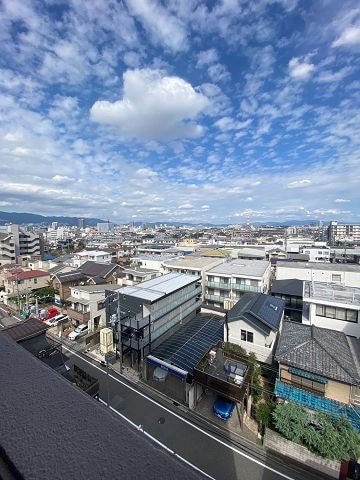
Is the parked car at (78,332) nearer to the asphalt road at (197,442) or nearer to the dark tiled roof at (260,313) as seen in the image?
the asphalt road at (197,442)

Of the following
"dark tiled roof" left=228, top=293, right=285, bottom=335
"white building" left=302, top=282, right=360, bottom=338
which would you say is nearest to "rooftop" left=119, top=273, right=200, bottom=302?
"dark tiled roof" left=228, top=293, right=285, bottom=335

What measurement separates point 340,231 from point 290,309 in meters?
142

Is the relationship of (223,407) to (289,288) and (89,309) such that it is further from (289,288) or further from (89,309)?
(89,309)

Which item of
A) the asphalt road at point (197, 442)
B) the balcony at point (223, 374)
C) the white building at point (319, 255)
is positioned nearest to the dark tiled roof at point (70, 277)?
the asphalt road at point (197, 442)

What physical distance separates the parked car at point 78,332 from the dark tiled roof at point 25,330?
15238 mm

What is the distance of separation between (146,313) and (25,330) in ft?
32.6

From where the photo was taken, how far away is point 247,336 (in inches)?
755

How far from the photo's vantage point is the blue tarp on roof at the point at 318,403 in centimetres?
1262

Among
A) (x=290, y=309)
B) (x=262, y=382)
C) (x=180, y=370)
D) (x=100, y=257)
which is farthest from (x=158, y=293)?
(x=100, y=257)

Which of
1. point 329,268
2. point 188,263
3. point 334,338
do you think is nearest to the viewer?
point 334,338

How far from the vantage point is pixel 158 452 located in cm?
181

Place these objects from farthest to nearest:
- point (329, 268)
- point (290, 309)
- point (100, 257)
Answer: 1. point (100, 257)
2. point (329, 268)
3. point (290, 309)

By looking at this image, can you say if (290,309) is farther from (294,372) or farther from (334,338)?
(294,372)

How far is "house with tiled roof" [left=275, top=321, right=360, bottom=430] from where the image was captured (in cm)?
1332
